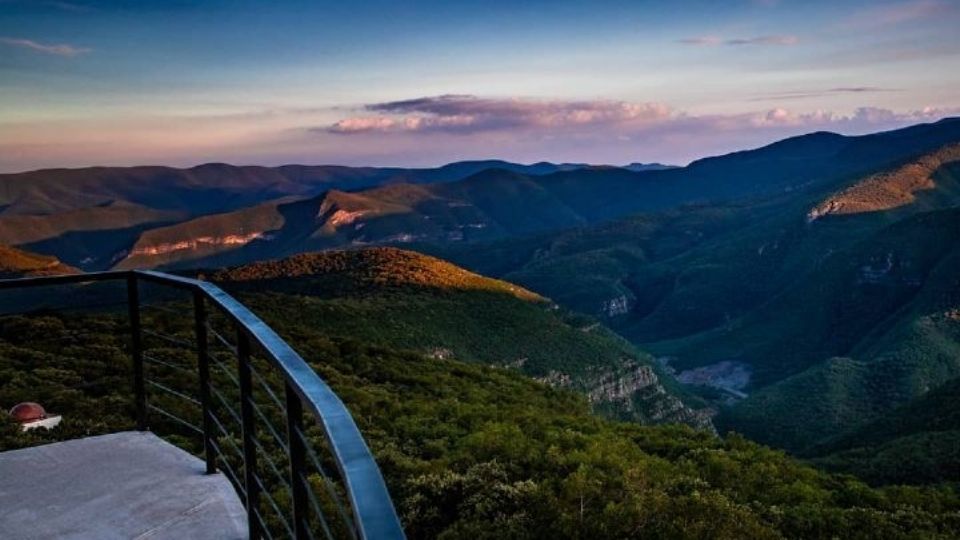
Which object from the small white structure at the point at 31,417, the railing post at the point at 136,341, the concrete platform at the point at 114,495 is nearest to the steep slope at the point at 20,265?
→ the small white structure at the point at 31,417

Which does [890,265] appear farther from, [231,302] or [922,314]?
[231,302]

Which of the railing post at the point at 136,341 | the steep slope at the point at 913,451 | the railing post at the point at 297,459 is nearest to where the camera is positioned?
the railing post at the point at 297,459

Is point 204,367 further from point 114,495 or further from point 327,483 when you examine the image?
point 327,483

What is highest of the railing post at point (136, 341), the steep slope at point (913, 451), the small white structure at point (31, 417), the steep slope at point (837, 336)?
the railing post at point (136, 341)

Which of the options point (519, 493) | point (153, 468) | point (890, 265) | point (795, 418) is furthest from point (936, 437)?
point (890, 265)

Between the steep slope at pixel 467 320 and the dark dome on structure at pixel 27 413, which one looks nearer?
the dark dome on structure at pixel 27 413

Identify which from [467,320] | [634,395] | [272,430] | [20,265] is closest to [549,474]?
[272,430]

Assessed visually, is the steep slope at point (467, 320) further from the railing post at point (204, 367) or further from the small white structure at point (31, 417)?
the railing post at point (204, 367)
